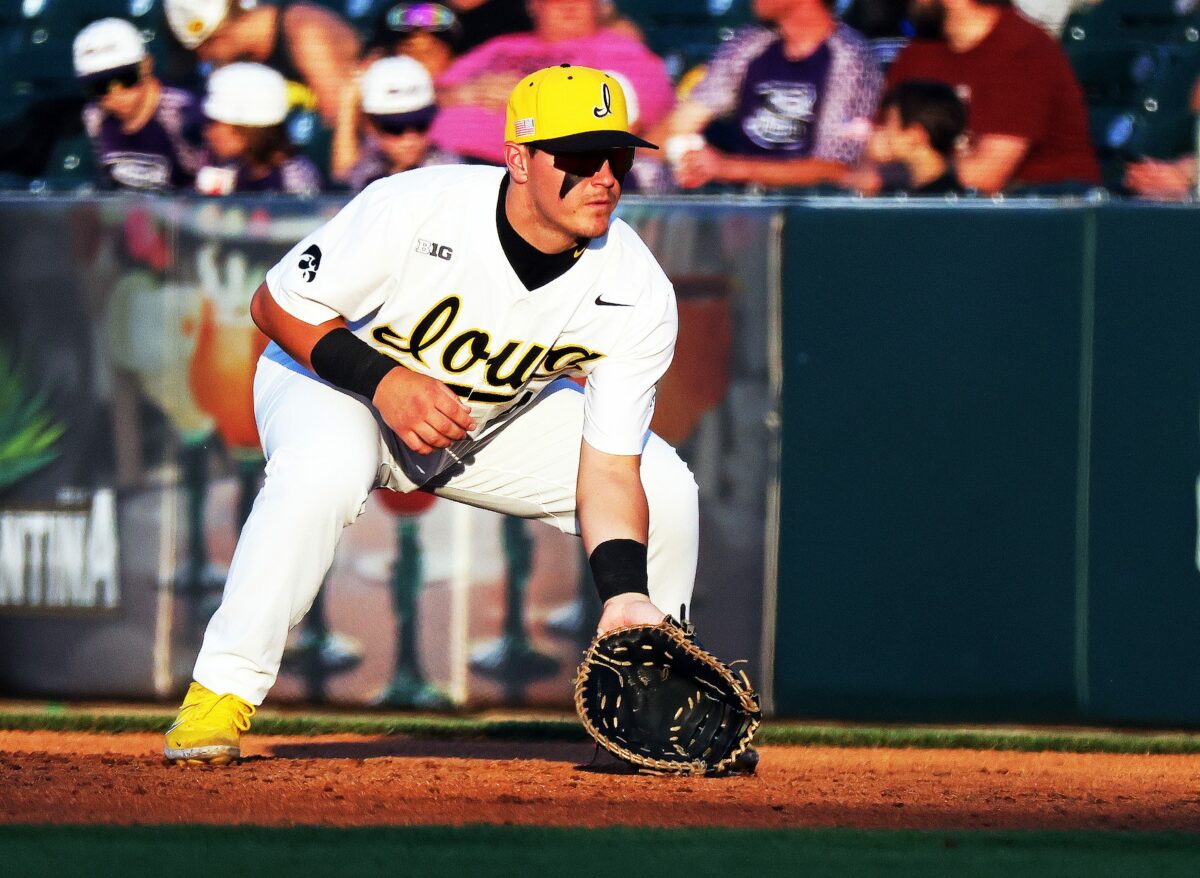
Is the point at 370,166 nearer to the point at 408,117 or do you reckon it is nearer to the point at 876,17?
the point at 408,117

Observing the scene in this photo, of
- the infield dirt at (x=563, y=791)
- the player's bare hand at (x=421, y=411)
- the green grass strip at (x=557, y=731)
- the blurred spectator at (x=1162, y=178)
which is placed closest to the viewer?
the infield dirt at (x=563, y=791)

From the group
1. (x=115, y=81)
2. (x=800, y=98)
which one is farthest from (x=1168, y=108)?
(x=115, y=81)

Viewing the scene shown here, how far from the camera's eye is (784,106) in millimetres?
5410

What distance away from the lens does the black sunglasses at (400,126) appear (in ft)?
18.4

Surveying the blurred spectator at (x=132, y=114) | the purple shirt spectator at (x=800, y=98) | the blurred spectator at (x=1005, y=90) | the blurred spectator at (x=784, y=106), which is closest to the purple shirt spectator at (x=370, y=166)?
the blurred spectator at (x=132, y=114)

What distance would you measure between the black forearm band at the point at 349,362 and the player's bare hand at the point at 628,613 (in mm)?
682

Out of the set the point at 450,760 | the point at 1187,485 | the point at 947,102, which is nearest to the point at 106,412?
the point at 450,760

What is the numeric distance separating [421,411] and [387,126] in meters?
2.40

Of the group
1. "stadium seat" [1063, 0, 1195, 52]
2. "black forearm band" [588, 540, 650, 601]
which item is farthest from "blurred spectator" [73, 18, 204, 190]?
"stadium seat" [1063, 0, 1195, 52]

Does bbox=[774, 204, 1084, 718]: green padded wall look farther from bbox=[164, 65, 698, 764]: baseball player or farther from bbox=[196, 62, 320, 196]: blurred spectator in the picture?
bbox=[196, 62, 320, 196]: blurred spectator

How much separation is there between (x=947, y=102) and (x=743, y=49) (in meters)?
0.77

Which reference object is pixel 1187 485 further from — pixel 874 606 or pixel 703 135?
pixel 703 135

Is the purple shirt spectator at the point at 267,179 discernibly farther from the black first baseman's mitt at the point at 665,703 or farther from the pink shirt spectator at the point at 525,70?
the black first baseman's mitt at the point at 665,703

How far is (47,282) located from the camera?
5.30 m
